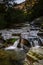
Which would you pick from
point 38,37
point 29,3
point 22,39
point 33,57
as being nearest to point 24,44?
point 22,39

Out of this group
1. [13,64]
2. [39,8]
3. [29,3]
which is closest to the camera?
[13,64]

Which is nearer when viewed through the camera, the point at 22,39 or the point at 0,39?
the point at 22,39

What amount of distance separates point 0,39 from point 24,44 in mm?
2795

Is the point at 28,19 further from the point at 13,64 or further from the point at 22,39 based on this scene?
the point at 13,64

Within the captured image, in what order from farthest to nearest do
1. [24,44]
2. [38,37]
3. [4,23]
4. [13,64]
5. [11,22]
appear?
[11,22]
[4,23]
[38,37]
[24,44]
[13,64]

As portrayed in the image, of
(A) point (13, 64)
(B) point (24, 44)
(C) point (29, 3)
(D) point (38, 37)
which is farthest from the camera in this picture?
(C) point (29, 3)

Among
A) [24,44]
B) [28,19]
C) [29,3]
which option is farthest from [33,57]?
[29,3]

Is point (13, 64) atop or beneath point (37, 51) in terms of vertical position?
beneath

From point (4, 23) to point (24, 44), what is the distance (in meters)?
9.90

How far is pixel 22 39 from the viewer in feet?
56.6

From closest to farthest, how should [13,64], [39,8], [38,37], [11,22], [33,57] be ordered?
[33,57] < [13,64] < [38,37] < [11,22] < [39,8]

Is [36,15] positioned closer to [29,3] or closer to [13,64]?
[29,3]

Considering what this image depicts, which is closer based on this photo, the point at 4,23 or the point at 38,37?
the point at 38,37

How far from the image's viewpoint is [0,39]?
60.4ft
